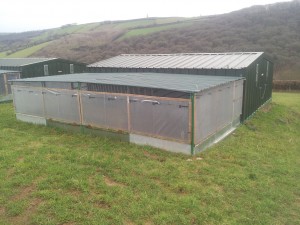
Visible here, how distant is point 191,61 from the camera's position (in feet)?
59.6

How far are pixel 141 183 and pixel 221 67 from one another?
948cm

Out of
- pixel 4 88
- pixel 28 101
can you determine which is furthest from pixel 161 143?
pixel 4 88

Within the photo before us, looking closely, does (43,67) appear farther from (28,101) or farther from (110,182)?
(110,182)

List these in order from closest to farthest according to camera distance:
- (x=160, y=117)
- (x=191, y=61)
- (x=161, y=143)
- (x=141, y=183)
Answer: (x=141, y=183) → (x=160, y=117) → (x=161, y=143) → (x=191, y=61)

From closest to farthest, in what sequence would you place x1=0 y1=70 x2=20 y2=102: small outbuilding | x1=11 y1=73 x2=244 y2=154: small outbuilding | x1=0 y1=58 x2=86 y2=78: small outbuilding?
x1=11 y1=73 x2=244 y2=154: small outbuilding → x1=0 y1=70 x2=20 y2=102: small outbuilding → x1=0 y1=58 x2=86 y2=78: small outbuilding

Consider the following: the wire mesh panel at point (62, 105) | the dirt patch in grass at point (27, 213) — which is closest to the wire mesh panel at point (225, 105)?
the wire mesh panel at point (62, 105)

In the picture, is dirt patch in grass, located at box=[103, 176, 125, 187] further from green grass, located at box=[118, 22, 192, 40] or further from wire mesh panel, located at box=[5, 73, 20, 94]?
green grass, located at box=[118, 22, 192, 40]

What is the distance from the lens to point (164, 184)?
8.23 metres

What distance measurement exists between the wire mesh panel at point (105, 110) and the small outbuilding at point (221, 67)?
613cm

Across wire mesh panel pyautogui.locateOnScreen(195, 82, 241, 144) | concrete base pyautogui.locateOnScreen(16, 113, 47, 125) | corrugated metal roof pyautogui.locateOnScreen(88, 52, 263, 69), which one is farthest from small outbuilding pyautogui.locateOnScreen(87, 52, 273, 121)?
concrete base pyautogui.locateOnScreen(16, 113, 47, 125)

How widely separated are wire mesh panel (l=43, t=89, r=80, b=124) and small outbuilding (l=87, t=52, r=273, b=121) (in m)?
6.33

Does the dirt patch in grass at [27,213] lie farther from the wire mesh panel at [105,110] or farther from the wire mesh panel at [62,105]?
→ the wire mesh panel at [62,105]

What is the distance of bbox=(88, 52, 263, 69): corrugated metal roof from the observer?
632 inches

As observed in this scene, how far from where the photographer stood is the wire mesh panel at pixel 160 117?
1035 cm
